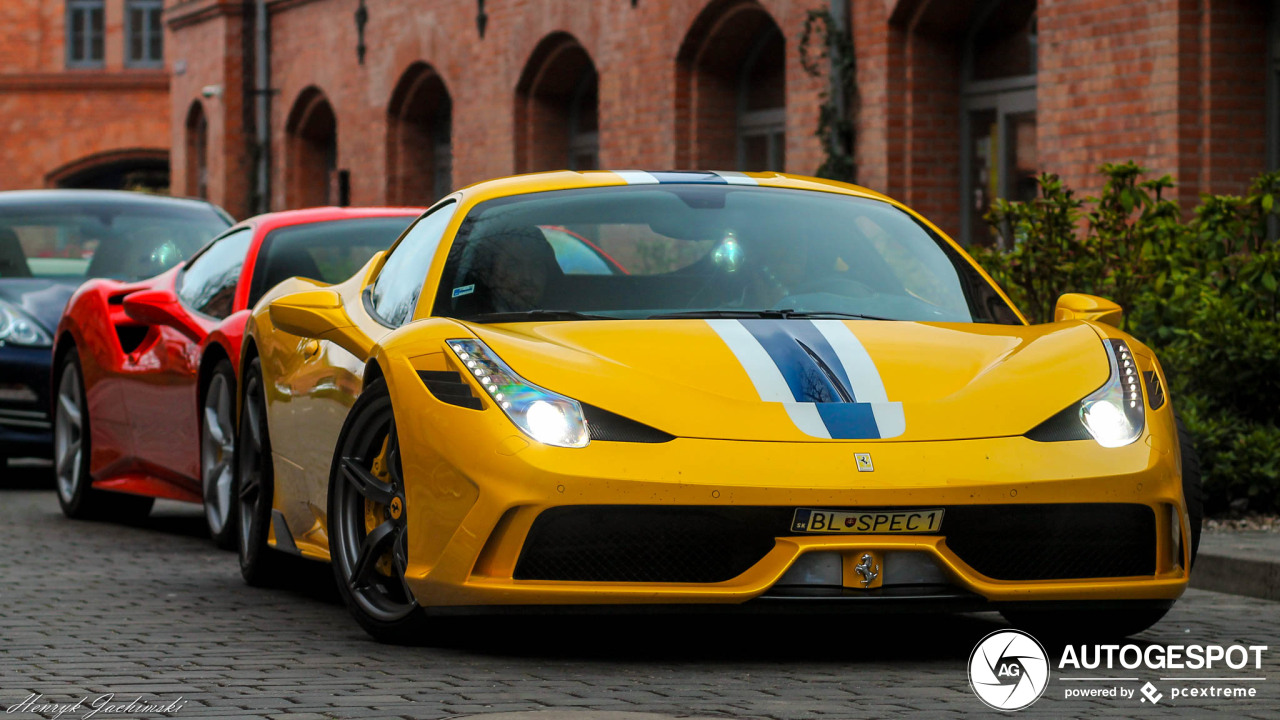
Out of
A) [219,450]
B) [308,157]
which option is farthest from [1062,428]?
[308,157]

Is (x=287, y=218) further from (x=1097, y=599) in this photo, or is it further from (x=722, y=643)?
(x=1097, y=599)

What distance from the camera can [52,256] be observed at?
1298 centimetres

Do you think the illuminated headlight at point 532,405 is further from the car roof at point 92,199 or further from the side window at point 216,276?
the car roof at point 92,199

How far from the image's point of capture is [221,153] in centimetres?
3406

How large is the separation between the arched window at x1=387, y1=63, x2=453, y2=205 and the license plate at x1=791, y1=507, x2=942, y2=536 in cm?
2237

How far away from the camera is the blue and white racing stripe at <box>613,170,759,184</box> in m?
6.61

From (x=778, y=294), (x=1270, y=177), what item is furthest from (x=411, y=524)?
(x=1270, y=177)

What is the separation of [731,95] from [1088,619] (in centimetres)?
1514

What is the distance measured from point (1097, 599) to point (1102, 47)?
9.88 m

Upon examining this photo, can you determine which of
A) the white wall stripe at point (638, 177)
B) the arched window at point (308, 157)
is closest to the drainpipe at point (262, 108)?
the arched window at point (308, 157)

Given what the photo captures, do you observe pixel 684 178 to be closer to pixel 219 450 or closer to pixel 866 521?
pixel 866 521

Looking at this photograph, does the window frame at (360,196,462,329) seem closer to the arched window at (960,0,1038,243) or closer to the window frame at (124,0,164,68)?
the arched window at (960,0,1038,243)
